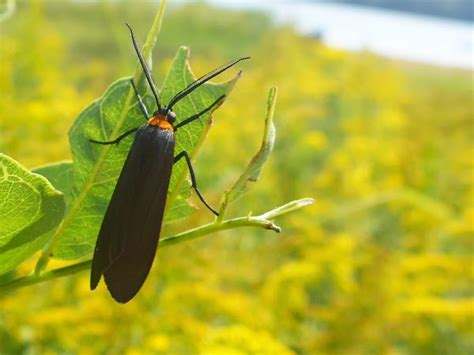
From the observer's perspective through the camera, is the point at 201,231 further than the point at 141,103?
No

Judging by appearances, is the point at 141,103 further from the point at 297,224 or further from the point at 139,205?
the point at 297,224

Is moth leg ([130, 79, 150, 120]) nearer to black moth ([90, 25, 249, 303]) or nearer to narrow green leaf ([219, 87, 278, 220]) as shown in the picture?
black moth ([90, 25, 249, 303])

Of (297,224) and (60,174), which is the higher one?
(60,174)

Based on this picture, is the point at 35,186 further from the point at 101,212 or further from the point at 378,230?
the point at 378,230

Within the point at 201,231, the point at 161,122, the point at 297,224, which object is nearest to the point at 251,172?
the point at 201,231

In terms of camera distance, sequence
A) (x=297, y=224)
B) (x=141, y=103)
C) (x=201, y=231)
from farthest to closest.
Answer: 1. (x=297, y=224)
2. (x=141, y=103)
3. (x=201, y=231)

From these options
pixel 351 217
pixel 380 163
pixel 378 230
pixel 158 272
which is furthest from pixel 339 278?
pixel 380 163
